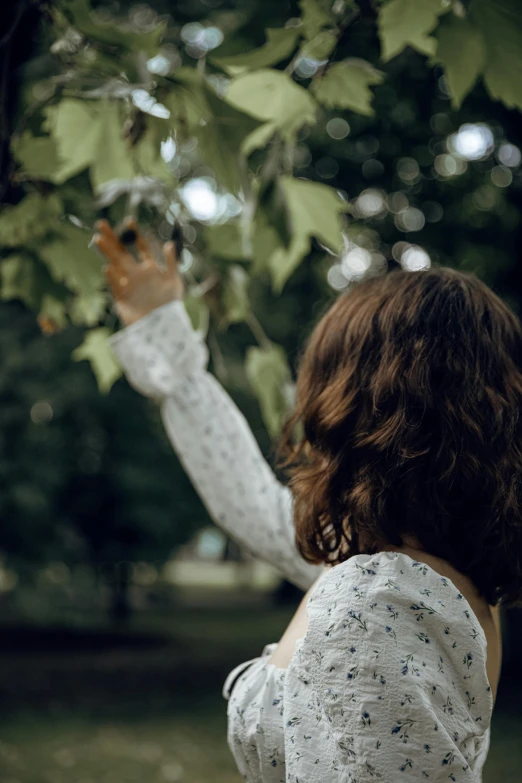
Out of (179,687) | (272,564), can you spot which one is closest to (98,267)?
(272,564)

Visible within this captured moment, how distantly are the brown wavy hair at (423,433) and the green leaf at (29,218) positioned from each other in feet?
2.42

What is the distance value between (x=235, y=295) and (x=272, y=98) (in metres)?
0.72

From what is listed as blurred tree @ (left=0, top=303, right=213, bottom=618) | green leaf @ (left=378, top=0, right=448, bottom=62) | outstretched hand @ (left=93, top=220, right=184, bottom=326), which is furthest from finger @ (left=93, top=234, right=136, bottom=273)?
blurred tree @ (left=0, top=303, right=213, bottom=618)

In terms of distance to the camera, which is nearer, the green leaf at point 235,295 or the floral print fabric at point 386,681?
the floral print fabric at point 386,681

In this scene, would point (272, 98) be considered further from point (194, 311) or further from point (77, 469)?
point (77, 469)

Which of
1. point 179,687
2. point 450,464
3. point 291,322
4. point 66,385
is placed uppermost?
point 450,464

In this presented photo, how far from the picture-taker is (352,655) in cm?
102

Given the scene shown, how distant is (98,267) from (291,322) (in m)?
8.47

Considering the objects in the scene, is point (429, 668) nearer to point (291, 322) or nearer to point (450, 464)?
point (450, 464)

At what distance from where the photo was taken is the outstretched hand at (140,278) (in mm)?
1621

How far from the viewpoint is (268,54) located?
4.50 ft

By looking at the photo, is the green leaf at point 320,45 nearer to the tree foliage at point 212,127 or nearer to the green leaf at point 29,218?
the tree foliage at point 212,127

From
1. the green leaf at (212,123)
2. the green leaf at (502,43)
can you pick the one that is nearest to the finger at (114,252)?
the green leaf at (212,123)

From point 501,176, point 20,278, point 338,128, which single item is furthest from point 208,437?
point 501,176
